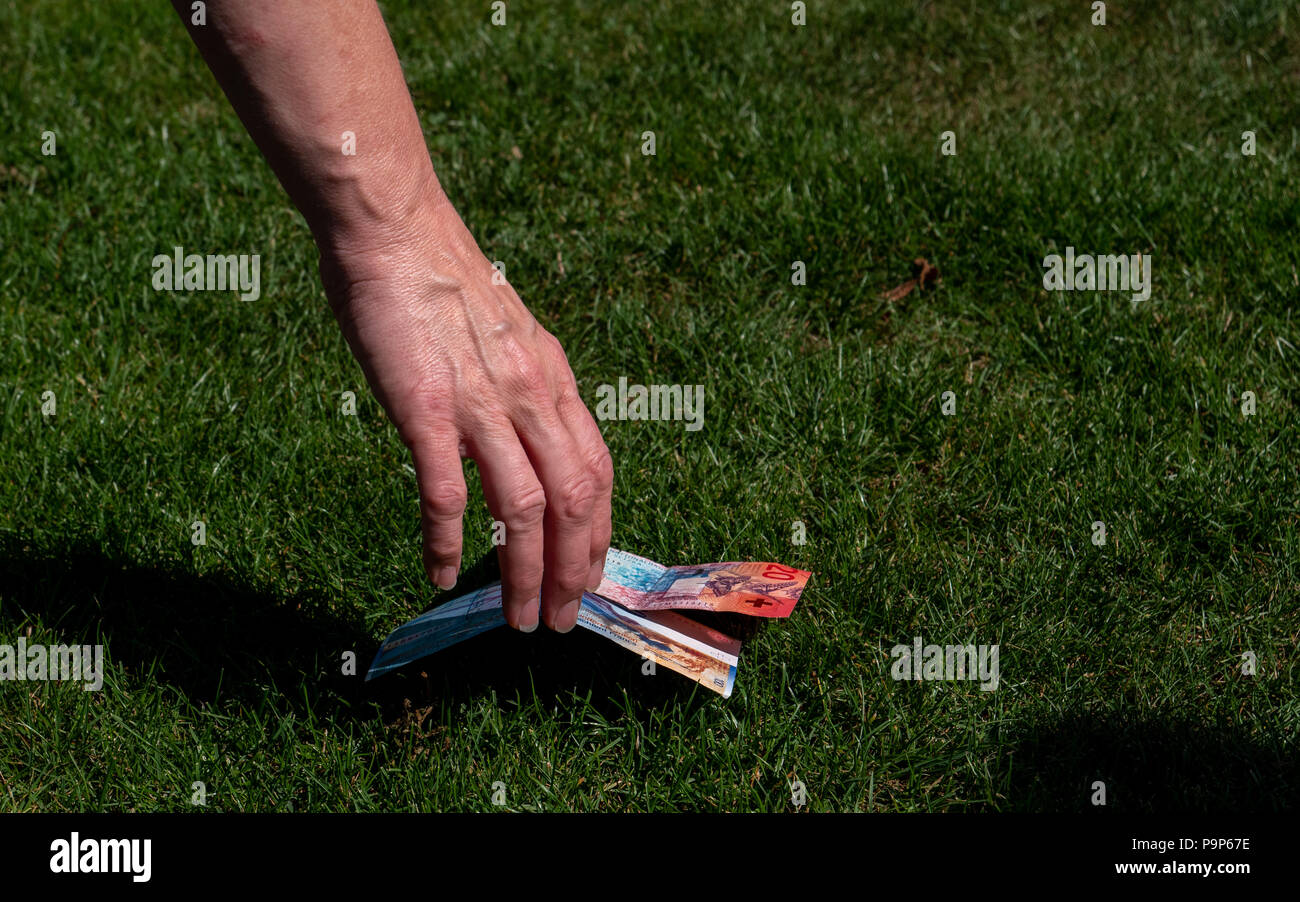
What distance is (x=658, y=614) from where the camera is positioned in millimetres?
2619

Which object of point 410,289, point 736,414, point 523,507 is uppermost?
point 410,289

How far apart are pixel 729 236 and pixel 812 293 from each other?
A: 42 cm

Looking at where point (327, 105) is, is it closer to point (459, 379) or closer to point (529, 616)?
point (459, 379)

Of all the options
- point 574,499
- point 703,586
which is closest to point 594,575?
point 574,499

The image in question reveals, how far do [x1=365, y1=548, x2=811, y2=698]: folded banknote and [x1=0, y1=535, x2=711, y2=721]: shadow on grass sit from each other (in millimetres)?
140

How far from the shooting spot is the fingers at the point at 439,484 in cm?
192

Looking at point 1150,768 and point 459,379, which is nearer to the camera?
point 459,379

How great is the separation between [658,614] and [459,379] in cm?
92

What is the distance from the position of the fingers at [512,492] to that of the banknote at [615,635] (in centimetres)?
39

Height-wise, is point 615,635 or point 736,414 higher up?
point 736,414

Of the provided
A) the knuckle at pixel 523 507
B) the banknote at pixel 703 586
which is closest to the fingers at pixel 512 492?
the knuckle at pixel 523 507

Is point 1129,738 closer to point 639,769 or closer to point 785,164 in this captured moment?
point 639,769

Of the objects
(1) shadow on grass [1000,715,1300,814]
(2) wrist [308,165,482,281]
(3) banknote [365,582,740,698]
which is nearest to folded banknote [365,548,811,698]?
(3) banknote [365,582,740,698]

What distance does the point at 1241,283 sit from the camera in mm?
3816
